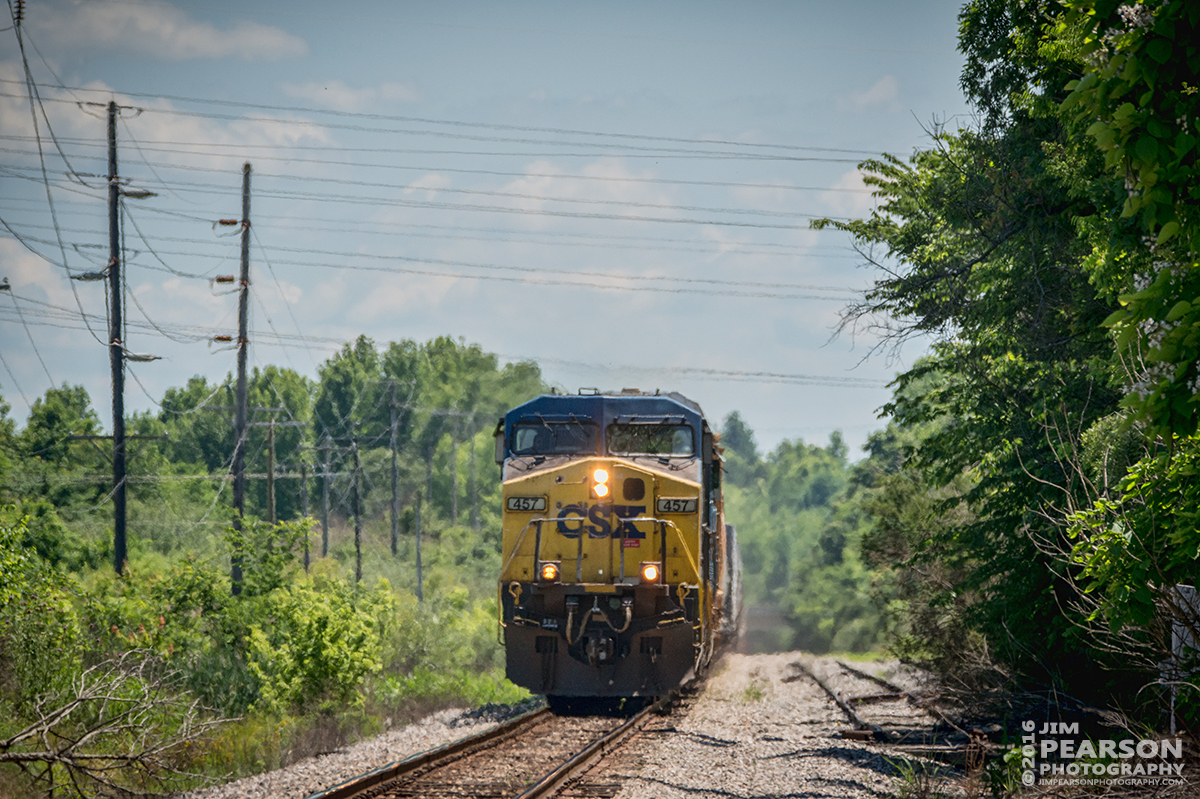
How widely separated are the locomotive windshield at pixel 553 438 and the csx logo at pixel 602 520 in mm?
1097

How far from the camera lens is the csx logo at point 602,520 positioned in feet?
51.2

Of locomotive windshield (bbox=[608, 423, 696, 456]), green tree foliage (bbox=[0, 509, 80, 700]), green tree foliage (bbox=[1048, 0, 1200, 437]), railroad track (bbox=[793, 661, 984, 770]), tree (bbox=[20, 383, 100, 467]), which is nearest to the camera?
green tree foliage (bbox=[1048, 0, 1200, 437])

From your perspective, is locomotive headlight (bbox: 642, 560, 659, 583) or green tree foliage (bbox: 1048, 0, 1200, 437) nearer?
green tree foliage (bbox: 1048, 0, 1200, 437)

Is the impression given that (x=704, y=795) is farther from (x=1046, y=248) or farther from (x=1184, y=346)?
(x=1046, y=248)

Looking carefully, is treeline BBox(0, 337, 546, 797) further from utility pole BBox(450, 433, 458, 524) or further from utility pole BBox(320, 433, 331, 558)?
utility pole BBox(450, 433, 458, 524)

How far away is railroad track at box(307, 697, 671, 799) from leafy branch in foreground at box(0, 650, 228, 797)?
203 centimetres

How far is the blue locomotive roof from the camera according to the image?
16.4m

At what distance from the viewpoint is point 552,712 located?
16797 mm

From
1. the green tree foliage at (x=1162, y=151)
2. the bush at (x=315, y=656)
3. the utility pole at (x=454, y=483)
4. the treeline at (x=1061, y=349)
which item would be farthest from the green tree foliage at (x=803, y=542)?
the green tree foliage at (x=1162, y=151)

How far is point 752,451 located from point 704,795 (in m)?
191

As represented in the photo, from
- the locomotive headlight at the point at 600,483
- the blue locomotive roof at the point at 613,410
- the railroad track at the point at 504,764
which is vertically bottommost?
the railroad track at the point at 504,764

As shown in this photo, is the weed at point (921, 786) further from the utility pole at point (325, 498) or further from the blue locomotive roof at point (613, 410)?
the utility pole at point (325, 498)

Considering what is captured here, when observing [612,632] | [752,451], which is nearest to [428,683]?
[612,632]

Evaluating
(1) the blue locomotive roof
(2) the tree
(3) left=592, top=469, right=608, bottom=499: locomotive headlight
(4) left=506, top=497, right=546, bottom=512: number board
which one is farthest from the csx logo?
(2) the tree
